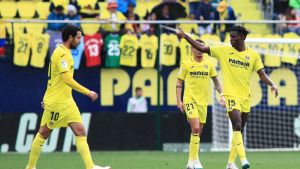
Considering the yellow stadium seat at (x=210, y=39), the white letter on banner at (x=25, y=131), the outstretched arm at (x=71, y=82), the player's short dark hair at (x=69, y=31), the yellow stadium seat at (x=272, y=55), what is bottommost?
the white letter on banner at (x=25, y=131)

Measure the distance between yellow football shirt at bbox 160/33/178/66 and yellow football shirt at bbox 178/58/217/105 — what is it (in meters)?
6.04

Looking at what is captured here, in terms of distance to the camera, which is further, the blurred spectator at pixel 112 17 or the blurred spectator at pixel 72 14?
the blurred spectator at pixel 72 14

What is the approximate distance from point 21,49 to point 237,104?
29.6 feet

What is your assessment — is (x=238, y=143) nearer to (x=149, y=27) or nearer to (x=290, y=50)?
(x=290, y=50)

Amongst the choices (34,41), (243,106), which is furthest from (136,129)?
(243,106)

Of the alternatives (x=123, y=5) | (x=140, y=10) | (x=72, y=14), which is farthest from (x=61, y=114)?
(x=140, y=10)

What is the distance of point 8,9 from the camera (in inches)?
941

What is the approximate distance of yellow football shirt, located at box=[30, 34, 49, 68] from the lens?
882 inches

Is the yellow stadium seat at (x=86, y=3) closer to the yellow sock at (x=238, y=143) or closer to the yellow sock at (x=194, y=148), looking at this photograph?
the yellow sock at (x=194, y=148)

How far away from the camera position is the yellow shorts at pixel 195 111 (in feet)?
54.2

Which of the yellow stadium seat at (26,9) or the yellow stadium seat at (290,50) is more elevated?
the yellow stadium seat at (26,9)

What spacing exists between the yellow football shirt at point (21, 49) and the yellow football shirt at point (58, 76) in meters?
8.44

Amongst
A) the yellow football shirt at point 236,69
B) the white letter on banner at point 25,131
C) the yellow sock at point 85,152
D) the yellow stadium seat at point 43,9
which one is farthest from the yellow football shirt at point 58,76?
the yellow stadium seat at point 43,9

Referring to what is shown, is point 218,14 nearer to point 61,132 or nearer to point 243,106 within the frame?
point 61,132
